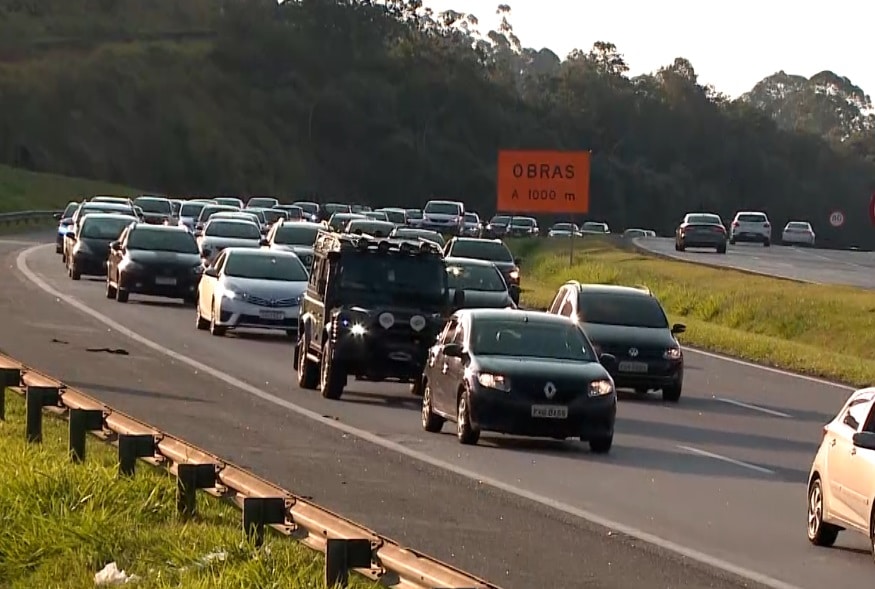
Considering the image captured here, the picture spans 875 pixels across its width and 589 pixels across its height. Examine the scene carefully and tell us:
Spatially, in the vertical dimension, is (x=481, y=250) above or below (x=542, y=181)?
below

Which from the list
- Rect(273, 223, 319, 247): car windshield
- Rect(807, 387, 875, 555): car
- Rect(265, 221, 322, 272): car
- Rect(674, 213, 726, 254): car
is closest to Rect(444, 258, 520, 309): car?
Rect(265, 221, 322, 272): car

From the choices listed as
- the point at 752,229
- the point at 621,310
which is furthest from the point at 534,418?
the point at 752,229

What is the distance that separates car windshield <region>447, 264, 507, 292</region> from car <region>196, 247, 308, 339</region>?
2664 millimetres

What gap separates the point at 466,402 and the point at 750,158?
151 metres

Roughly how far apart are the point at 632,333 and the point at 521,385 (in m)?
7.87

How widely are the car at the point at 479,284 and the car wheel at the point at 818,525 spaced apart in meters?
18.7

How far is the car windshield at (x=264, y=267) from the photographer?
33.4m

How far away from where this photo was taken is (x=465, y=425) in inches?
768

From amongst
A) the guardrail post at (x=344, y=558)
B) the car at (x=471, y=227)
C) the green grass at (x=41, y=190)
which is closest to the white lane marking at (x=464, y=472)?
the guardrail post at (x=344, y=558)

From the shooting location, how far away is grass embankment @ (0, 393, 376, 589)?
34.0ft

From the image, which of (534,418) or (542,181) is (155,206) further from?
(534,418)

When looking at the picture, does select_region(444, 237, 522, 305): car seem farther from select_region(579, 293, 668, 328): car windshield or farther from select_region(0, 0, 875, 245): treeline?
select_region(0, 0, 875, 245): treeline

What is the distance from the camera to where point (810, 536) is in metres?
14.2

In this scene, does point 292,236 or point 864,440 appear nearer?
point 864,440
